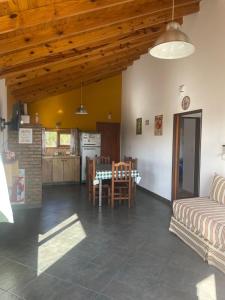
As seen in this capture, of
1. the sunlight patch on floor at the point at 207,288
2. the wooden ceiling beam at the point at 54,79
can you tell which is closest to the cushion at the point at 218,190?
the sunlight patch on floor at the point at 207,288

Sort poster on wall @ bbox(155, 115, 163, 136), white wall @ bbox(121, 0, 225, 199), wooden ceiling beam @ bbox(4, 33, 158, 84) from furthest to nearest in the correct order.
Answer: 1. poster on wall @ bbox(155, 115, 163, 136)
2. wooden ceiling beam @ bbox(4, 33, 158, 84)
3. white wall @ bbox(121, 0, 225, 199)

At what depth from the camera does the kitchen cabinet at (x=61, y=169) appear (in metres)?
7.06

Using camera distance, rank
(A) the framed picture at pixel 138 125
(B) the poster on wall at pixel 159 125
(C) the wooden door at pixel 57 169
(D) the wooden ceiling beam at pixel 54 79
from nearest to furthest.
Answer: (D) the wooden ceiling beam at pixel 54 79
(B) the poster on wall at pixel 159 125
(A) the framed picture at pixel 138 125
(C) the wooden door at pixel 57 169

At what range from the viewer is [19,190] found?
478cm

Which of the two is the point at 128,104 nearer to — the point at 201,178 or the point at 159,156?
the point at 159,156

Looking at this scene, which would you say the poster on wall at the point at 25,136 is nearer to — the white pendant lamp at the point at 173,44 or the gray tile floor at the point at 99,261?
the gray tile floor at the point at 99,261

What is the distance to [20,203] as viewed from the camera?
481 cm

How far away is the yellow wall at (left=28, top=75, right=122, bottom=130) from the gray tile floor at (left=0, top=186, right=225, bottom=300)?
150 inches

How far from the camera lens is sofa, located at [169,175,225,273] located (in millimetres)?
2670

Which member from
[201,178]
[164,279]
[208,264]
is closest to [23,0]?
[164,279]

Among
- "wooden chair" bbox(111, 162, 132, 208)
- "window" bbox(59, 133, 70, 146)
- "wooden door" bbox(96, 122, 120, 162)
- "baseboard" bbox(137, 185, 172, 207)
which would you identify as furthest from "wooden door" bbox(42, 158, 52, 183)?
"wooden chair" bbox(111, 162, 132, 208)

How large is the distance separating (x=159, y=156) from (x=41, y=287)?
4039 mm

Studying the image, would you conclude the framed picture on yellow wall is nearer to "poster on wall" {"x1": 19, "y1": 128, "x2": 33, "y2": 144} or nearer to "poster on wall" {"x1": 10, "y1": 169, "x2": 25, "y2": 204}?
"poster on wall" {"x1": 19, "y1": 128, "x2": 33, "y2": 144}

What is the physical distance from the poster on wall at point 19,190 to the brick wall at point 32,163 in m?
0.06
